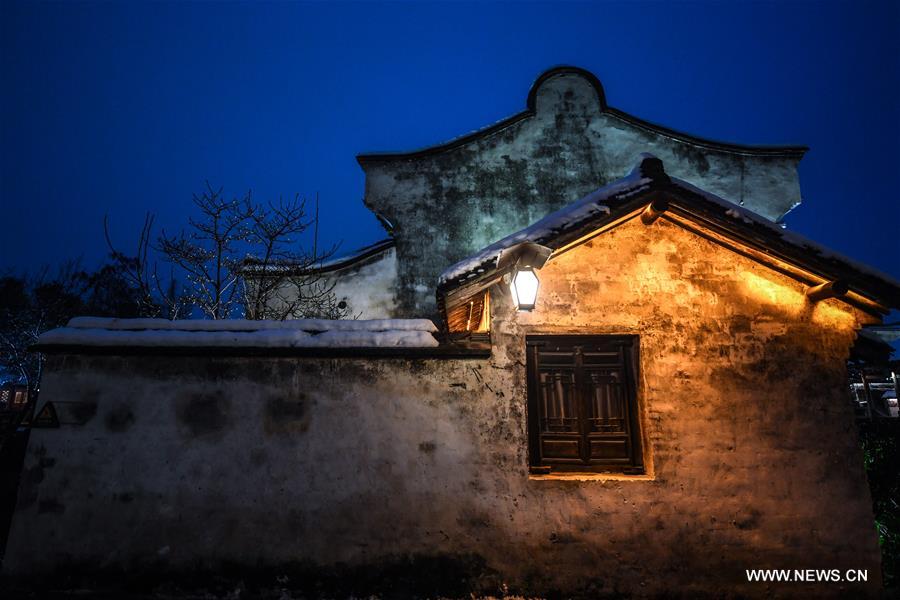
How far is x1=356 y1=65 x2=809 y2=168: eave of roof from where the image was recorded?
12.8m

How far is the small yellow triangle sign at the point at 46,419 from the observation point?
6449 mm

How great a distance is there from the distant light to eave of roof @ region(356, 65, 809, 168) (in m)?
7.80

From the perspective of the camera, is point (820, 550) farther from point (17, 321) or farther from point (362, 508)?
point (17, 321)

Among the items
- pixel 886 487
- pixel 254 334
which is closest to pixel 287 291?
pixel 254 334

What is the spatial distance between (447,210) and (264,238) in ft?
19.7

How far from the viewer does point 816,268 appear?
620 centimetres

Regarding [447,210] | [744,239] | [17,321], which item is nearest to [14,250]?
[17,321]

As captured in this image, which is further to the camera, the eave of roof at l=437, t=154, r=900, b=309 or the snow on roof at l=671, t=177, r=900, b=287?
the snow on roof at l=671, t=177, r=900, b=287

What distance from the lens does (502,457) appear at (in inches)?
246

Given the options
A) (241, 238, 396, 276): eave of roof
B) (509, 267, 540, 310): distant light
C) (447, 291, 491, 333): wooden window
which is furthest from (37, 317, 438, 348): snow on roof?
(241, 238, 396, 276): eave of roof

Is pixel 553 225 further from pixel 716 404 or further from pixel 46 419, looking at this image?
pixel 46 419

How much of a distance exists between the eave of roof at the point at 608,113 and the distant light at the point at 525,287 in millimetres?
7795

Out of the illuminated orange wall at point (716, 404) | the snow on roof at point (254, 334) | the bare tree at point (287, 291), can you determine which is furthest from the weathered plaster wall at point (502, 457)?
the bare tree at point (287, 291)

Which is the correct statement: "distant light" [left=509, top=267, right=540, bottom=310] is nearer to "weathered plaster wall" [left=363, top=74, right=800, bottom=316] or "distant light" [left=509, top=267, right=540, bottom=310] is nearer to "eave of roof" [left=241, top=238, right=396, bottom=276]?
"weathered plaster wall" [left=363, top=74, right=800, bottom=316]
